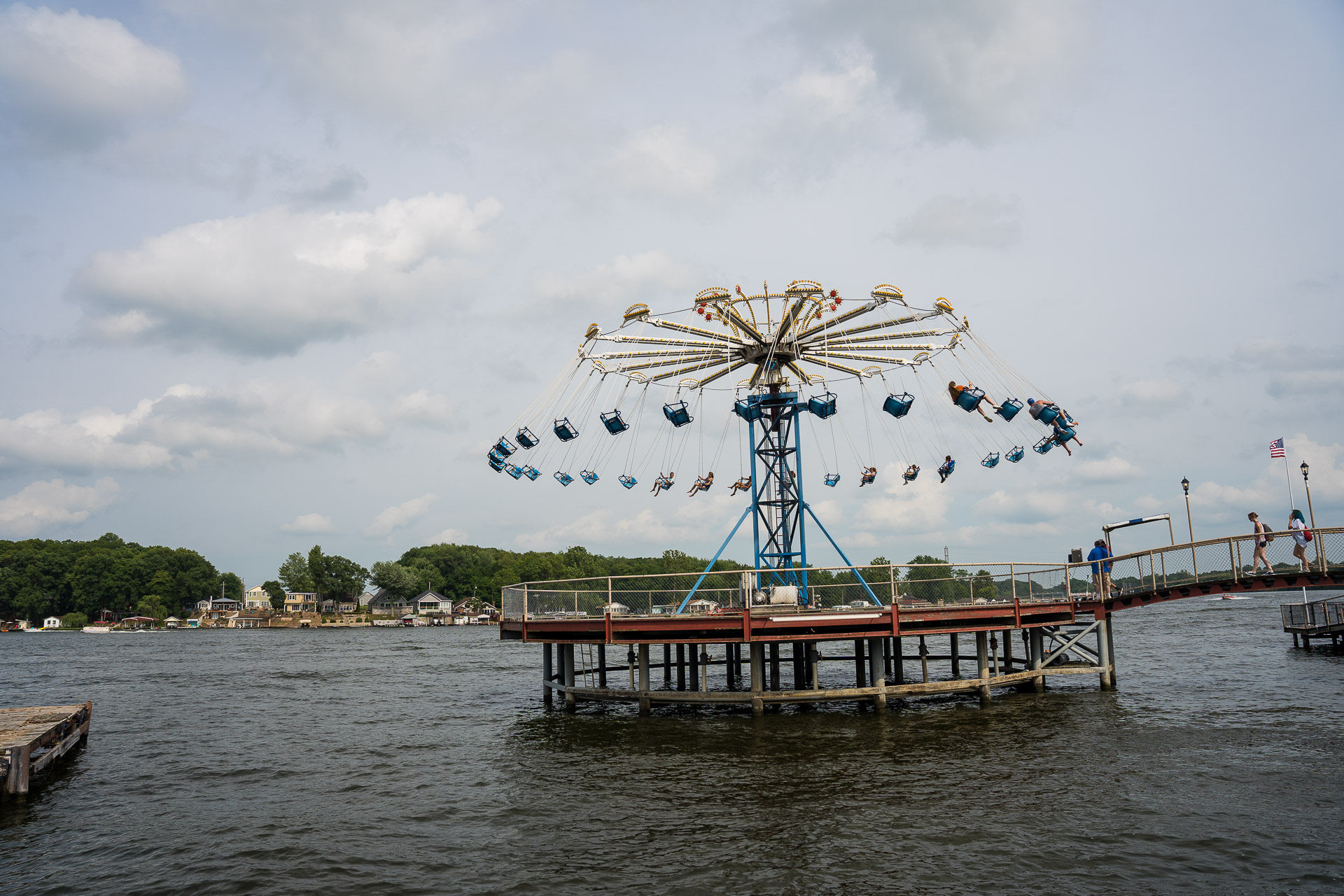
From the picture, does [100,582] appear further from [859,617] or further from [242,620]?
[859,617]

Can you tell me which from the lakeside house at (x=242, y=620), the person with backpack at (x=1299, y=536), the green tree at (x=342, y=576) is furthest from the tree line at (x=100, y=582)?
the person with backpack at (x=1299, y=536)

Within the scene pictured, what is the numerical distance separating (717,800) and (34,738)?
16.1m

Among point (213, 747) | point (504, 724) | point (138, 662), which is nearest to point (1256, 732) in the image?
point (504, 724)

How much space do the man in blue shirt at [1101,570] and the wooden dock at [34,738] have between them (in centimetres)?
3035

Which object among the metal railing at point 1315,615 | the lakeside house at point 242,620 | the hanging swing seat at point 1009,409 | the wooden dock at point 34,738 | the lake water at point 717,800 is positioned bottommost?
the lakeside house at point 242,620

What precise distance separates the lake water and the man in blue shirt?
3626 mm

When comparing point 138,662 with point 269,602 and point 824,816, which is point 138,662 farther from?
point 269,602

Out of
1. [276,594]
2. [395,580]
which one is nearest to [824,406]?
[395,580]

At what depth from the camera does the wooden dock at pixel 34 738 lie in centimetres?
1805

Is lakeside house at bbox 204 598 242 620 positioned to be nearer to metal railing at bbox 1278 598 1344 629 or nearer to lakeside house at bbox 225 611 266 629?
lakeside house at bbox 225 611 266 629

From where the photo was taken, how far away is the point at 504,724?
27.0m

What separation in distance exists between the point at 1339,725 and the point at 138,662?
246 feet

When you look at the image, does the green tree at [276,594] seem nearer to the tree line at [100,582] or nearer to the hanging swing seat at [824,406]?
the tree line at [100,582]

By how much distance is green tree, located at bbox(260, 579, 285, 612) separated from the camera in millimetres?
172750
